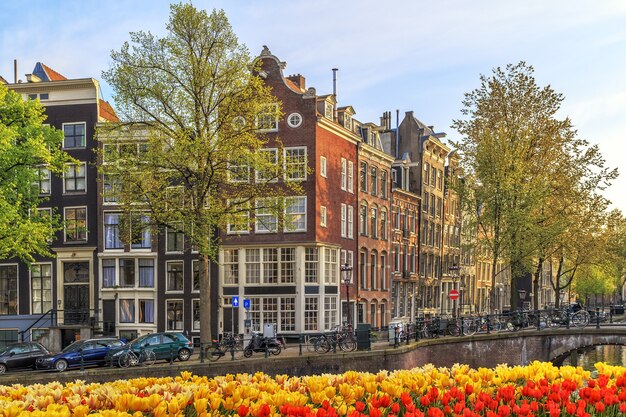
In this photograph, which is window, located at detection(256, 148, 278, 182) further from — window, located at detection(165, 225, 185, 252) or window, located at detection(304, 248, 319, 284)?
window, located at detection(165, 225, 185, 252)

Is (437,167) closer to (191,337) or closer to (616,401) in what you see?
(191,337)

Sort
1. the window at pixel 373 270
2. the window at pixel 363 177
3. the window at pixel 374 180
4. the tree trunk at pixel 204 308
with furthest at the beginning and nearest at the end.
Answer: the window at pixel 374 180 < the window at pixel 373 270 < the window at pixel 363 177 < the tree trunk at pixel 204 308

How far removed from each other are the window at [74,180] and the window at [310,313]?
15.5 m

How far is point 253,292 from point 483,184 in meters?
14.7

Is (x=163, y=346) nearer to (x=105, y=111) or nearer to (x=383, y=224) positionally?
(x=105, y=111)

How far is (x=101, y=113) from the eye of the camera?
1852 inches

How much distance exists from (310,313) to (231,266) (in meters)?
5.48

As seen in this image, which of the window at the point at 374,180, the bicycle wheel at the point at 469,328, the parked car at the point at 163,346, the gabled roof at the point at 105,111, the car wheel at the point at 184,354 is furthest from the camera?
the window at the point at 374,180

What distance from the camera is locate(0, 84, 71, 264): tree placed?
99.6ft

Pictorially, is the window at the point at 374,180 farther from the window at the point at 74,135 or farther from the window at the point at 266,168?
the window at the point at 74,135

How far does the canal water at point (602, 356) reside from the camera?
146 feet

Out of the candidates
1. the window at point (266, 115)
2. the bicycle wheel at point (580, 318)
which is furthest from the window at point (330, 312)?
the bicycle wheel at point (580, 318)

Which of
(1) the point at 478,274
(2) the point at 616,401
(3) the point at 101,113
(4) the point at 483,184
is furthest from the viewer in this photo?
(1) the point at 478,274

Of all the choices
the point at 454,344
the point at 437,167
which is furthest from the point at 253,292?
the point at 437,167
